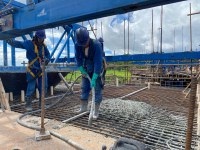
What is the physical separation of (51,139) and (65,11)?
186cm

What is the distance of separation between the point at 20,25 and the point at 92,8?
5.65 ft

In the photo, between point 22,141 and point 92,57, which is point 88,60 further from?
point 22,141

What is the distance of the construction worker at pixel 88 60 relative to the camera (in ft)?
11.3

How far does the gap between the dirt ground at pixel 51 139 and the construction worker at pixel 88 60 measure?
0.71 metres

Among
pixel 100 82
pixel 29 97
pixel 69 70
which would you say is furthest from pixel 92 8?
pixel 69 70

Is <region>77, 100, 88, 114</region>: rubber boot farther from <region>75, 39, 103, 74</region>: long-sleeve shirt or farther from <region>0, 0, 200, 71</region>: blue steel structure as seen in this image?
<region>0, 0, 200, 71</region>: blue steel structure

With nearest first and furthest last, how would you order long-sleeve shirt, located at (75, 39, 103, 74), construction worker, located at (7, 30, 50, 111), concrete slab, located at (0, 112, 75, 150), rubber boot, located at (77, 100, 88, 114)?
concrete slab, located at (0, 112, 75, 150) → long-sleeve shirt, located at (75, 39, 103, 74) → rubber boot, located at (77, 100, 88, 114) → construction worker, located at (7, 30, 50, 111)

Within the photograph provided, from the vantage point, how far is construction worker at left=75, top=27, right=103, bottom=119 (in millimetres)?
3438

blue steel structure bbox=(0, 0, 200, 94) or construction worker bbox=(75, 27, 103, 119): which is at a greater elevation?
blue steel structure bbox=(0, 0, 200, 94)

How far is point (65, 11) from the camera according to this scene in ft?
10.2

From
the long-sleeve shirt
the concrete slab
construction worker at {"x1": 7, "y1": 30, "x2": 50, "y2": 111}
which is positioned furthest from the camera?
construction worker at {"x1": 7, "y1": 30, "x2": 50, "y2": 111}

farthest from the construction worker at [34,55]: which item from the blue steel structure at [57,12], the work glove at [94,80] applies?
the work glove at [94,80]

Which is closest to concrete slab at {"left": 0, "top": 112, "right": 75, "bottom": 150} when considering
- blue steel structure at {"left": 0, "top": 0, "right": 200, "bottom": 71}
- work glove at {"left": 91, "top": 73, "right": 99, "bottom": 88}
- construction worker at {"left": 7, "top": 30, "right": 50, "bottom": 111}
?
work glove at {"left": 91, "top": 73, "right": 99, "bottom": 88}

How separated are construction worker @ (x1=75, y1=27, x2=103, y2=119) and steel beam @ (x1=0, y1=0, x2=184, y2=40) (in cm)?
34
